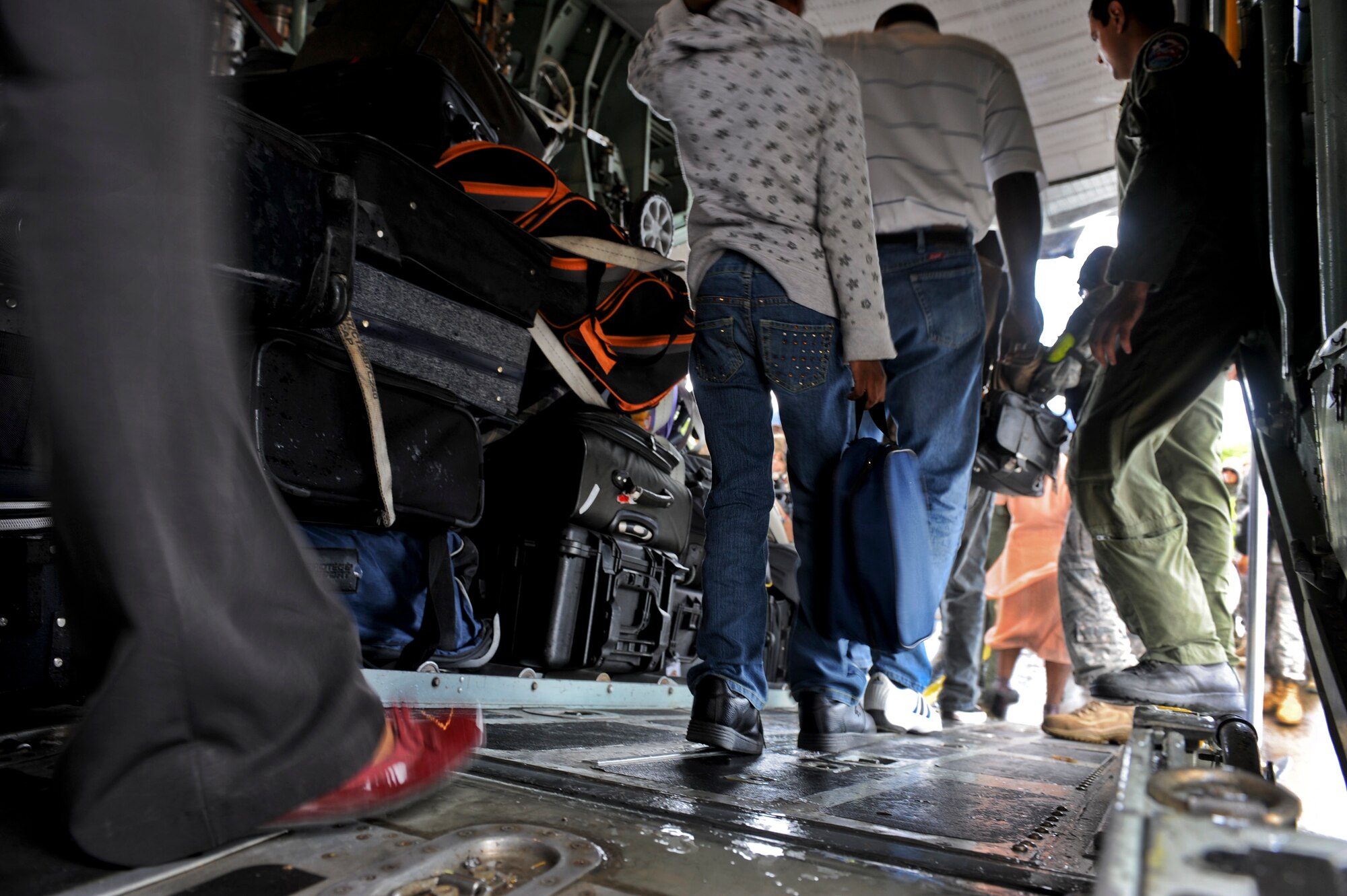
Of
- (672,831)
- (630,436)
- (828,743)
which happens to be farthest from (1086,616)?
(672,831)

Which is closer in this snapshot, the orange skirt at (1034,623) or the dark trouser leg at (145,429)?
the dark trouser leg at (145,429)

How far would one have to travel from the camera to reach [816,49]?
72.8 inches

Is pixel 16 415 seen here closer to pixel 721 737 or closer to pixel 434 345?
pixel 434 345

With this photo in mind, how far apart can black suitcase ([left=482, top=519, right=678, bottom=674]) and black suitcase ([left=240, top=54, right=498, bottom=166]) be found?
1.06m

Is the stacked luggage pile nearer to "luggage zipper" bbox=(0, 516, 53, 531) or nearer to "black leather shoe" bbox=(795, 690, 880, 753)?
"luggage zipper" bbox=(0, 516, 53, 531)

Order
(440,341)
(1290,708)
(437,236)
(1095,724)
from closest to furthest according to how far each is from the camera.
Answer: (437,236) → (440,341) → (1095,724) → (1290,708)

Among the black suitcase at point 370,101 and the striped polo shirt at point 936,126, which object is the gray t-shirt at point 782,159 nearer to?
the striped polo shirt at point 936,126

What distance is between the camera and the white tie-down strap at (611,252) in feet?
7.72

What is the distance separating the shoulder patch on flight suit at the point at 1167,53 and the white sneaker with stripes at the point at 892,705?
5.25ft

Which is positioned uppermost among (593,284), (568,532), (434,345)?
(593,284)

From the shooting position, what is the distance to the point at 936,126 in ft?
7.21

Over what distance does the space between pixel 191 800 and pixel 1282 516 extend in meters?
1.74

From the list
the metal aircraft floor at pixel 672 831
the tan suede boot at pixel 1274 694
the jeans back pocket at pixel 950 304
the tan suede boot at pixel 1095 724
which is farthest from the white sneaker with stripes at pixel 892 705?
the tan suede boot at pixel 1274 694

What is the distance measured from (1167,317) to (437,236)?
5.40ft
